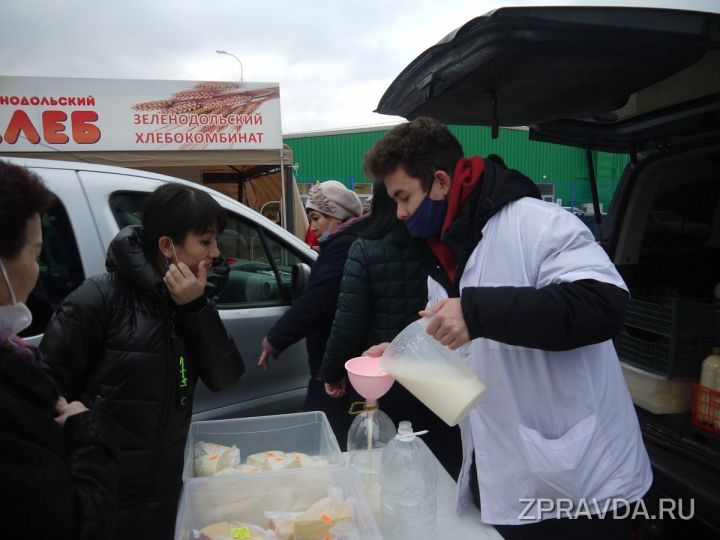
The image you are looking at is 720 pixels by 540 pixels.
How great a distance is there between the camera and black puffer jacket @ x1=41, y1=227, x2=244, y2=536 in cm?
162

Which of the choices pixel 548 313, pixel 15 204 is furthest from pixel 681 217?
pixel 15 204

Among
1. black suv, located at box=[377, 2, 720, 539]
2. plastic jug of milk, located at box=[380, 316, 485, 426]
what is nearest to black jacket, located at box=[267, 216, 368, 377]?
black suv, located at box=[377, 2, 720, 539]

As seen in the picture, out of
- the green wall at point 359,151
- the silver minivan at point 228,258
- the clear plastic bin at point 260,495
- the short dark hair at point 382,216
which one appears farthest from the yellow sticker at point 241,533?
the green wall at point 359,151

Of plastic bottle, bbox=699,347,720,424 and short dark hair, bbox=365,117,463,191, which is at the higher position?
short dark hair, bbox=365,117,463,191

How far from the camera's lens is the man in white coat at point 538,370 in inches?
48.4

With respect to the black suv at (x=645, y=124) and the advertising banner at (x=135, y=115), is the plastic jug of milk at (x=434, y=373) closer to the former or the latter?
the black suv at (x=645, y=124)

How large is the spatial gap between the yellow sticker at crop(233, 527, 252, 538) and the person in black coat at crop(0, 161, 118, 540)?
1.00ft

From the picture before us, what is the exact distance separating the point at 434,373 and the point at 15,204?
3.35 feet

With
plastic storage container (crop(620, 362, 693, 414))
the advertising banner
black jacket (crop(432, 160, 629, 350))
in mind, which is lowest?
plastic storage container (crop(620, 362, 693, 414))

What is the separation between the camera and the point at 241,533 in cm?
127

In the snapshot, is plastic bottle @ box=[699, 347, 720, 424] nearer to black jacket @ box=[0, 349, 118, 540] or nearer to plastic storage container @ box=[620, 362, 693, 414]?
plastic storage container @ box=[620, 362, 693, 414]

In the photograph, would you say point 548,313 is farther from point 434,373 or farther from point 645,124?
point 645,124

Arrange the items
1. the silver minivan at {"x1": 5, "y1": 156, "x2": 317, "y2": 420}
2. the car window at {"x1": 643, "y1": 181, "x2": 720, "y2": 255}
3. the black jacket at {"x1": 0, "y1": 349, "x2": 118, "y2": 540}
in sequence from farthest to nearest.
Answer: the car window at {"x1": 643, "y1": 181, "x2": 720, "y2": 255}, the silver minivan at {"x1": 5, "y1": 156, "x2": 317, "y2": 420}, the black jacket at {"x1": 0, "y1": 349, "x2": 118, "y2": 540}

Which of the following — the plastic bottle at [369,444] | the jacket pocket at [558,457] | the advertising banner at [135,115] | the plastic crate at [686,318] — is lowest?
the plastic bottle at [369,444]
